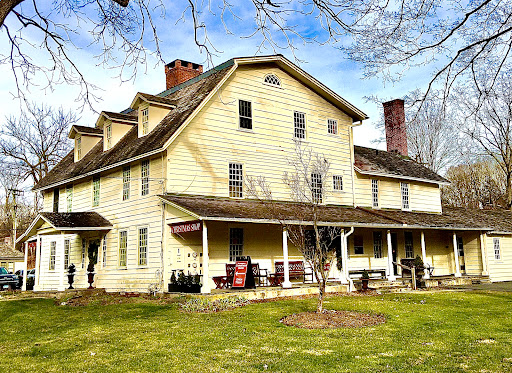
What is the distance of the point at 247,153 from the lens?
2180cm

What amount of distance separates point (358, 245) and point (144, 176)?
11.0m

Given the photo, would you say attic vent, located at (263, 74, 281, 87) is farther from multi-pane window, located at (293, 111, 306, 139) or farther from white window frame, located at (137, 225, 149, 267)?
white window frame, located at (137, 225, 149, 267)

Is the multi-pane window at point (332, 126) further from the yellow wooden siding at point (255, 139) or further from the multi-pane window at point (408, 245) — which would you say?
the multi-pane window at point (408, 245)

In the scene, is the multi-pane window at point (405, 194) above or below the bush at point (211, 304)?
above

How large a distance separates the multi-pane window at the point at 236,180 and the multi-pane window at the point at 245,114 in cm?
182

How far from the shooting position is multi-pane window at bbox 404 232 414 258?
2747 centimetres

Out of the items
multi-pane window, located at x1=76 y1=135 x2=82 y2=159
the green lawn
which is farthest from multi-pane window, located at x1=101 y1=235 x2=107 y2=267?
the green lawn

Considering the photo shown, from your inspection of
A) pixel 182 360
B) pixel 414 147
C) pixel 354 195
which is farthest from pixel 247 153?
pixel 414 147

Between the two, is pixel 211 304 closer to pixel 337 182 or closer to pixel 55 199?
pixel 337 182

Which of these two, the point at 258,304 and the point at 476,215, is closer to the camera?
the point at 258,304

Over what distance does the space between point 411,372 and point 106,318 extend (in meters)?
9.19

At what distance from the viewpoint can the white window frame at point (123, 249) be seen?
70.2 ft

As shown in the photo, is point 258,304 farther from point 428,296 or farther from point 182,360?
point 182,360

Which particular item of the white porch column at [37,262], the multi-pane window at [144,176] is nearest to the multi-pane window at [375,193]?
the multi-pane window at [144,176]
